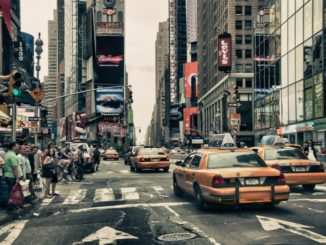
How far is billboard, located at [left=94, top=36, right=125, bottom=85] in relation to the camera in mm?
172500

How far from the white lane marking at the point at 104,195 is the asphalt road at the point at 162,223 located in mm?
97

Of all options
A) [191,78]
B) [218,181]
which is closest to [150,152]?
[218,181]

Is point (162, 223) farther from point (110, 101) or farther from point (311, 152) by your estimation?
point (110, 101)

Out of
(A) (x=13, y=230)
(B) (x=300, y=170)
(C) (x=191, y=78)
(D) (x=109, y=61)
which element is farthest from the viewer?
(C) (x=191, y=78)

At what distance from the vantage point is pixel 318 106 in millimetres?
44156

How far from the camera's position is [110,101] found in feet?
508

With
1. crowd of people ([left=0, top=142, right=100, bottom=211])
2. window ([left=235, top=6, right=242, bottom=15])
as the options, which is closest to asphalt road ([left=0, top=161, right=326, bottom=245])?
crowd of people ([left=0, top=142, right=100, bottom=211])

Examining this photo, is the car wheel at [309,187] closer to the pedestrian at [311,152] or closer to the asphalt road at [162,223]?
the asphalt road at [162,223]

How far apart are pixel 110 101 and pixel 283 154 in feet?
461

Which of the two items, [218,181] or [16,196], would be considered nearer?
[218,181]

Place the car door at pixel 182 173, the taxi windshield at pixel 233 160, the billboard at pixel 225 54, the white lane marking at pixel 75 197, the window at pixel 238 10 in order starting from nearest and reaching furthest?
the taxi windshield at pixel 233 160 → the car door at pixel 182 173 → the white lane marking at pixel 75 197 → the billboard at pixel 225 54 → the window at pixel 238 10

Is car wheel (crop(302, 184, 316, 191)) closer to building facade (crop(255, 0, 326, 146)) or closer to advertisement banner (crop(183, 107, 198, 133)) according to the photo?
building facade (crop(255, 0, 326, 146))

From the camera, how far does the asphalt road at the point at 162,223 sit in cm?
841

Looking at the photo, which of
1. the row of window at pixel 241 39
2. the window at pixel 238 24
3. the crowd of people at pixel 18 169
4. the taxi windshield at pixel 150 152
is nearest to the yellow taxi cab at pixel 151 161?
the taxi windshield at pixel 150 152
